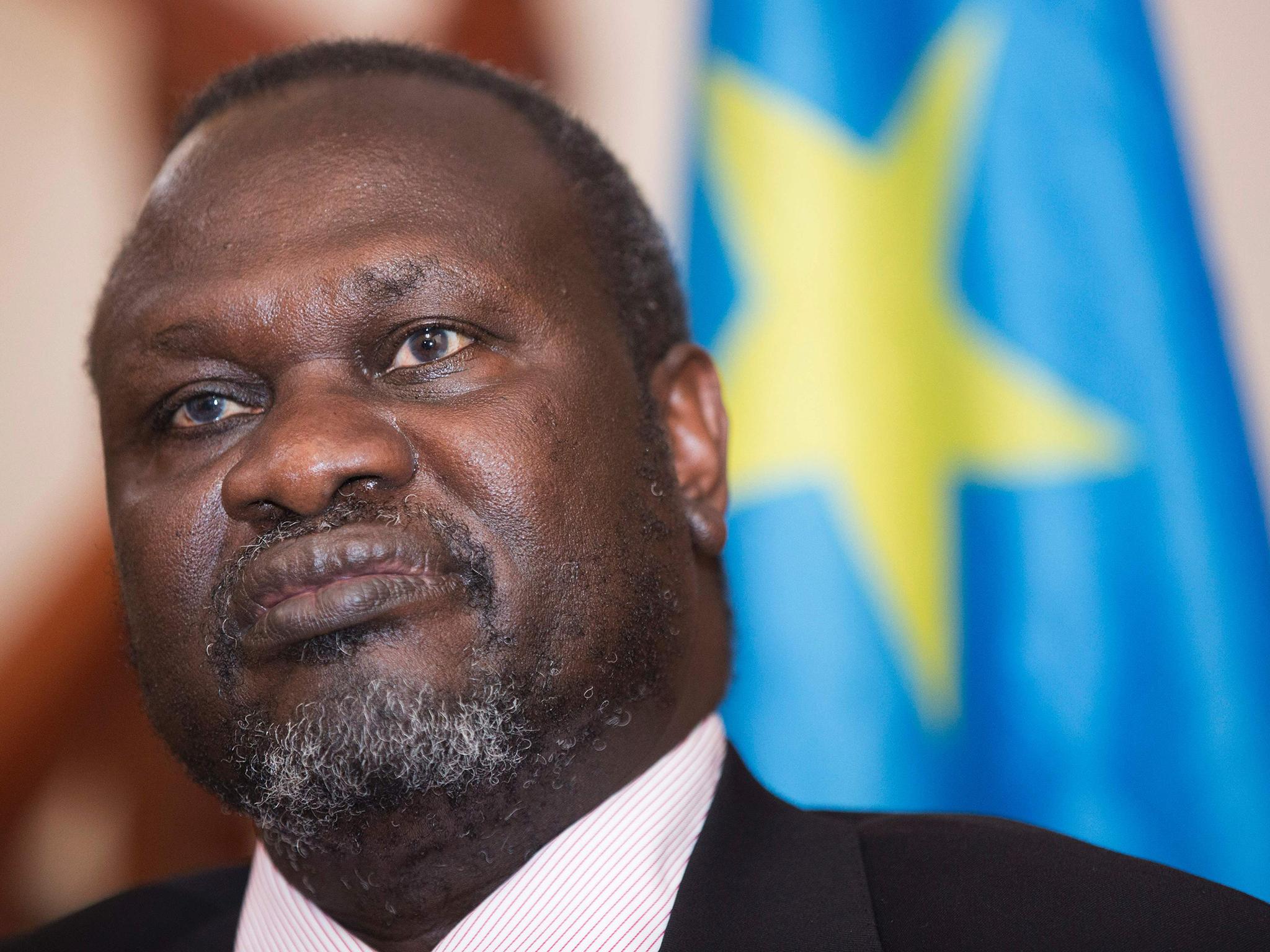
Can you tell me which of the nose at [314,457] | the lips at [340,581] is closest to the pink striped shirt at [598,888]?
the lips at [340,581]

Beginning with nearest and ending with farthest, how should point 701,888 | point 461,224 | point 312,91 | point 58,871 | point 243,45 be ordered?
point 701,888
point 461,224
point 312,91
point 58,871
point 243,45

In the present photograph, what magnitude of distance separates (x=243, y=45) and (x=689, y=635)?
2771 mm

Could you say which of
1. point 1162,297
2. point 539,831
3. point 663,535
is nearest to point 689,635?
point 663,535

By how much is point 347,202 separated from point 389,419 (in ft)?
1.04

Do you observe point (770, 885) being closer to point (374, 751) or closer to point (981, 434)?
point (374, 751)

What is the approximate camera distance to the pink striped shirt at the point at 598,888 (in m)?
1.54

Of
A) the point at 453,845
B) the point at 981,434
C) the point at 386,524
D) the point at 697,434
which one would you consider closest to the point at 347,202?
the point at 386,524

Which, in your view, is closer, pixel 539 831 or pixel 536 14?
pixel 539 831

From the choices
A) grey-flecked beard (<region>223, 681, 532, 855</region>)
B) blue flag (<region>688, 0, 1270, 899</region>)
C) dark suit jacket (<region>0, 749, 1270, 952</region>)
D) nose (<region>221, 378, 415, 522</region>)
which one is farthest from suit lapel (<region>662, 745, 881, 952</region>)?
blue flag (<region>688, 0, 1270, 899</region>)

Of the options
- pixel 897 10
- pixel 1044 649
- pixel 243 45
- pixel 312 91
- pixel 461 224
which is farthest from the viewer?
pixel 243 45

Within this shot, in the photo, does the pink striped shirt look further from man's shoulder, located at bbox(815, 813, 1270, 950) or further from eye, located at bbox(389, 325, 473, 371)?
eye, located at bbox(389, 325, 473, 371)

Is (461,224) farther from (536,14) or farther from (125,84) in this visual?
(125,84)

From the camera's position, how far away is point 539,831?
1.61 meters

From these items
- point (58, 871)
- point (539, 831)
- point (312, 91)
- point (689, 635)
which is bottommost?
point (58, 871)
